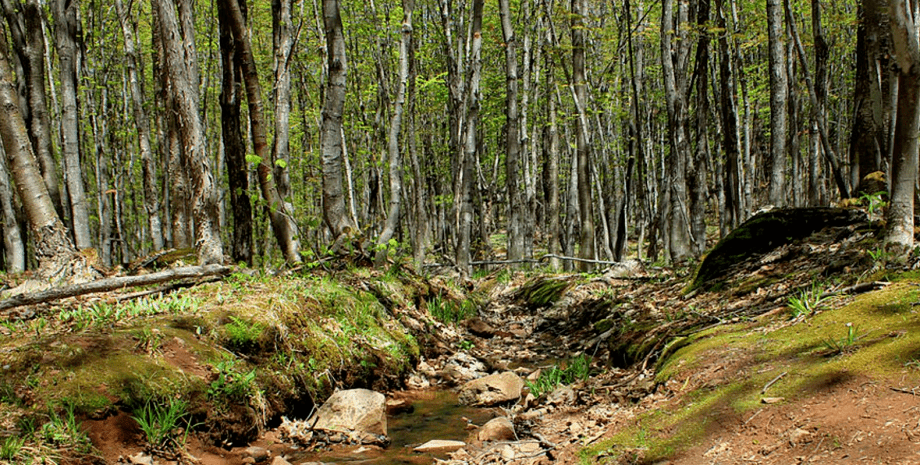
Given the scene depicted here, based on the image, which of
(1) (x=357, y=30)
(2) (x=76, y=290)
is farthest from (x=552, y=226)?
(2) (x=76, y=290)

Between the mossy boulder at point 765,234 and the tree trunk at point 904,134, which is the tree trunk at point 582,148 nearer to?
the mossy boulder at point 765,234

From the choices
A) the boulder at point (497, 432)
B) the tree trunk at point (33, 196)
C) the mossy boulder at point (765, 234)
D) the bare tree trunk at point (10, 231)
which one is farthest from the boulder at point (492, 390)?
the bare tree trunk at point (10, 231)

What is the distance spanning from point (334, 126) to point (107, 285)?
3.74m

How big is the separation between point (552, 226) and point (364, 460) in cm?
1162

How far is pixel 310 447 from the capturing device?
150 inches

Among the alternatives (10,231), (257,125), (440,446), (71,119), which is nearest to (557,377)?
(440,446)

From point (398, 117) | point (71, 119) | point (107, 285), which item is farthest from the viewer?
point (71, 119)

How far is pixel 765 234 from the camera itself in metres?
5.76

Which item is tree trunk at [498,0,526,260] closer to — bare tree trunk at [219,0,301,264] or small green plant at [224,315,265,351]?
bare tree trunk at [219,0,301,264]

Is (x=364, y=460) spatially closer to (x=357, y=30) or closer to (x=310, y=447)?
(x=310, y=447)

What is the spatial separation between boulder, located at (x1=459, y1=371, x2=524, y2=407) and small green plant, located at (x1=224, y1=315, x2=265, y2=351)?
2.04 m

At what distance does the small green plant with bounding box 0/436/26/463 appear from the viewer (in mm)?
2533

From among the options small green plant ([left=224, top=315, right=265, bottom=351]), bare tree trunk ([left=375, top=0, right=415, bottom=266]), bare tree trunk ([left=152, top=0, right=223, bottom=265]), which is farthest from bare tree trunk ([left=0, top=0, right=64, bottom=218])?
small green plant ([left=224, top=315, right=265, bottom=351])

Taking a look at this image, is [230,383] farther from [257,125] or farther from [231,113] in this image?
[231,113]
